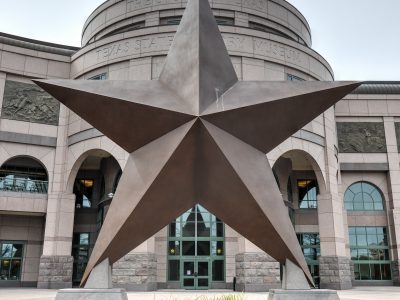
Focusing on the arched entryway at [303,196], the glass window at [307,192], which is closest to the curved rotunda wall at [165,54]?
the arched entryway at [303,196]

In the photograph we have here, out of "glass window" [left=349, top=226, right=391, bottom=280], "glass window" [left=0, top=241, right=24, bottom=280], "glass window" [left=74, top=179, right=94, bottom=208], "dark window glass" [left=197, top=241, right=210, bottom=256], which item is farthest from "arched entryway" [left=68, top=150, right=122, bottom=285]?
"glass window" [left=349, top=226, right=391, bottom=280]

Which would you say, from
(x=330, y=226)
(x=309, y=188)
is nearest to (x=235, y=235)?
(x=330, y=226)

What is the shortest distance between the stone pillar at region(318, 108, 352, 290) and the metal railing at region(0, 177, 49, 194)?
17.6 m

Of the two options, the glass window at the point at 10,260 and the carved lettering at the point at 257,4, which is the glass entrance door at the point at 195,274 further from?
the carved lettering at the point at 257,4

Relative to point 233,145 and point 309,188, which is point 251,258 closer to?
point 309,188

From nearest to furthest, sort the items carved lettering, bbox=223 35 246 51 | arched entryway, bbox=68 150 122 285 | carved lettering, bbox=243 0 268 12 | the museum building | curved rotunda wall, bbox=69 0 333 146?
the museum building < curved rotunda wall, bbox=69 0 333 146 < carved lettering, bbox=223 35 246 51 < arched entryway, bbox=68 150 122 285 < carved lettering, bbox=243 0 268 12

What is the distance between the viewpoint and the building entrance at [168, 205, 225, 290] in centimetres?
2505

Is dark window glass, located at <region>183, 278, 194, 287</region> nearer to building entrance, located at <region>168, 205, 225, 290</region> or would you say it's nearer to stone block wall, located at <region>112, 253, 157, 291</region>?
building entrance, located at <region>168, 205, 225, 290</region>

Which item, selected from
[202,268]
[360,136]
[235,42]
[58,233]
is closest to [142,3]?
[235,42]

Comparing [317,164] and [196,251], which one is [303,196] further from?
[196,251]

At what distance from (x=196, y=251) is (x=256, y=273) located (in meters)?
3.72

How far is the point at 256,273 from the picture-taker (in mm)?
23781

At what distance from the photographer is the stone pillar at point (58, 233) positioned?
26203mm

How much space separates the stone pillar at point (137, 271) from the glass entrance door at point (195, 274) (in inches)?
74.6
